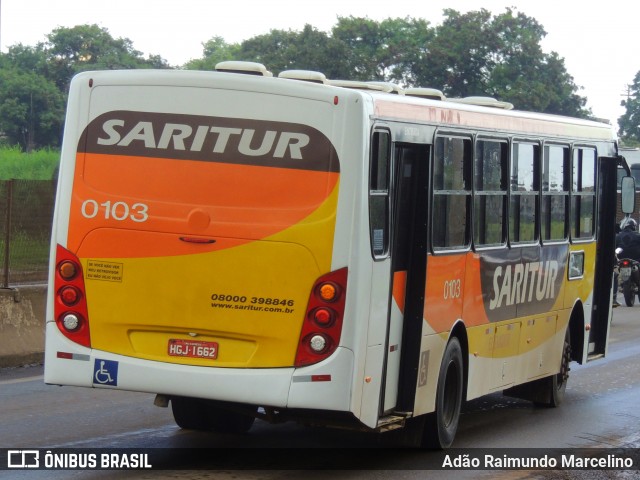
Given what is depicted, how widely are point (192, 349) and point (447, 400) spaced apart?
2.76 metres

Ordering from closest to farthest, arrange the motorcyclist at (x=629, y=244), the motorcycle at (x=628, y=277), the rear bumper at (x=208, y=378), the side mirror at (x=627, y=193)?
1. the rear bumper at (x=208, y=378)
2. the side mirror at (x=627, y=193)
3. the motorcycle at (x=628, y=277)
4. the motorcyclist at (x=629, y=244)

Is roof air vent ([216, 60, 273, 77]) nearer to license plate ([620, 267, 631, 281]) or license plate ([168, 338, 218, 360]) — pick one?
license plate ([168, 338, 218, 360])

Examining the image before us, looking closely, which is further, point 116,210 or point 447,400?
point 447,400

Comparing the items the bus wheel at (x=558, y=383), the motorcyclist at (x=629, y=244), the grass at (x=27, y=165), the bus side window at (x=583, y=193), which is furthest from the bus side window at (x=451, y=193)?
the grass at (x=27, y=165)

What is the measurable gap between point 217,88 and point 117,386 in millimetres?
2033

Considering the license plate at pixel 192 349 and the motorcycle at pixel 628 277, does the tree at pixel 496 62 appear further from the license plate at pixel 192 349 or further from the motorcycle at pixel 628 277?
the license plate at pixel 192 349

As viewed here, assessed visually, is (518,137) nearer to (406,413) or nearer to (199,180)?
(406,413)

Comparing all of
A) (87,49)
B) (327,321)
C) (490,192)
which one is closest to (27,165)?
(490,192)

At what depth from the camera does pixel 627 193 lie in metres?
15.4

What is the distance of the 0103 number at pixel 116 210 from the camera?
338 inches

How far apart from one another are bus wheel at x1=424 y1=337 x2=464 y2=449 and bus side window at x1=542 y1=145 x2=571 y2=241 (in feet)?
8.46

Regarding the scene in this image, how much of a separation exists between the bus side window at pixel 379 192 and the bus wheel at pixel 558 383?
5.16m

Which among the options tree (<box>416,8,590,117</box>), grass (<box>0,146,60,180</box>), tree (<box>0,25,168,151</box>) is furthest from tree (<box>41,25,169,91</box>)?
grass (<box>0,146,60,180</box>)

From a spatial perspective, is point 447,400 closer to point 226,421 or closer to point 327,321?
point 226,421
